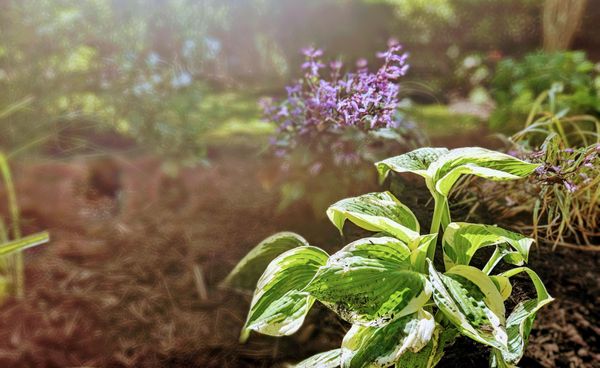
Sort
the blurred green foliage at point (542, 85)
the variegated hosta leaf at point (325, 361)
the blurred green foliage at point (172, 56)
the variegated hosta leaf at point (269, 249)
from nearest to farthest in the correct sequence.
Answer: the variegated hosta leaf at point (325, 361), the variegated hosta leaf at point (269, 249), the blurred green foliage at point (542, 85), the blurred green foliage at point (172, 56)

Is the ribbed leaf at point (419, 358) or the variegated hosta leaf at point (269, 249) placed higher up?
the variegated hosta leaf at point (269, 249)

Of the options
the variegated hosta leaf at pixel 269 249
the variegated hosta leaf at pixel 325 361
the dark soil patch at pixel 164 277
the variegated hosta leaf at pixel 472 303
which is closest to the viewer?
the variegated hosta leaf at pixel 472 303

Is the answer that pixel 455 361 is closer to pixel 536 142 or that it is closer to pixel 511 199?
pixel 511 199

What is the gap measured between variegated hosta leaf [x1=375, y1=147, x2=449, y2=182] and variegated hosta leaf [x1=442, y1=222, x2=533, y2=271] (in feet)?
0.42

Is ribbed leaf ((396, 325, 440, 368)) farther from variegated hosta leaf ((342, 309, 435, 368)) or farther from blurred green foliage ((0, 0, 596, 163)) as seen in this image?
blurred green foliage ((0, 0, 596, 163))

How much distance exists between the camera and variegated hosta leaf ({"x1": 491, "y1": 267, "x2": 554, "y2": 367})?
40.0 inches

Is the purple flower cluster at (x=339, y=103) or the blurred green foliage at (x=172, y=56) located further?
the blurred green foliage at (x=172, y=56)

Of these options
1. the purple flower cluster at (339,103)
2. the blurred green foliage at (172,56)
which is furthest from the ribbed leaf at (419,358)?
the blurred green foliage at (172,56)

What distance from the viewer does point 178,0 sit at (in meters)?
2.76

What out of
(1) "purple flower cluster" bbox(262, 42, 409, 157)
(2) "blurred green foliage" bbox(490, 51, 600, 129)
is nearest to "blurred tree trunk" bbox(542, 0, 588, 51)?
(2) "blurred green foliage" bbox(490, 51, 600, 129)

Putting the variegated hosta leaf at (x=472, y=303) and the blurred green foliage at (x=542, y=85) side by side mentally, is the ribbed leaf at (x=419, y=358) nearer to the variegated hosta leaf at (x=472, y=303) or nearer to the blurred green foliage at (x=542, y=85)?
the variegated hosta leaf at (x=472, y=303)

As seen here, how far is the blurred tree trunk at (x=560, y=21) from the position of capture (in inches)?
137

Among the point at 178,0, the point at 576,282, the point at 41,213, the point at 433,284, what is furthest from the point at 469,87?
the point at 433,284

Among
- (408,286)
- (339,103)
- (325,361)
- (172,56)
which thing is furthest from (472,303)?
(172,56)
